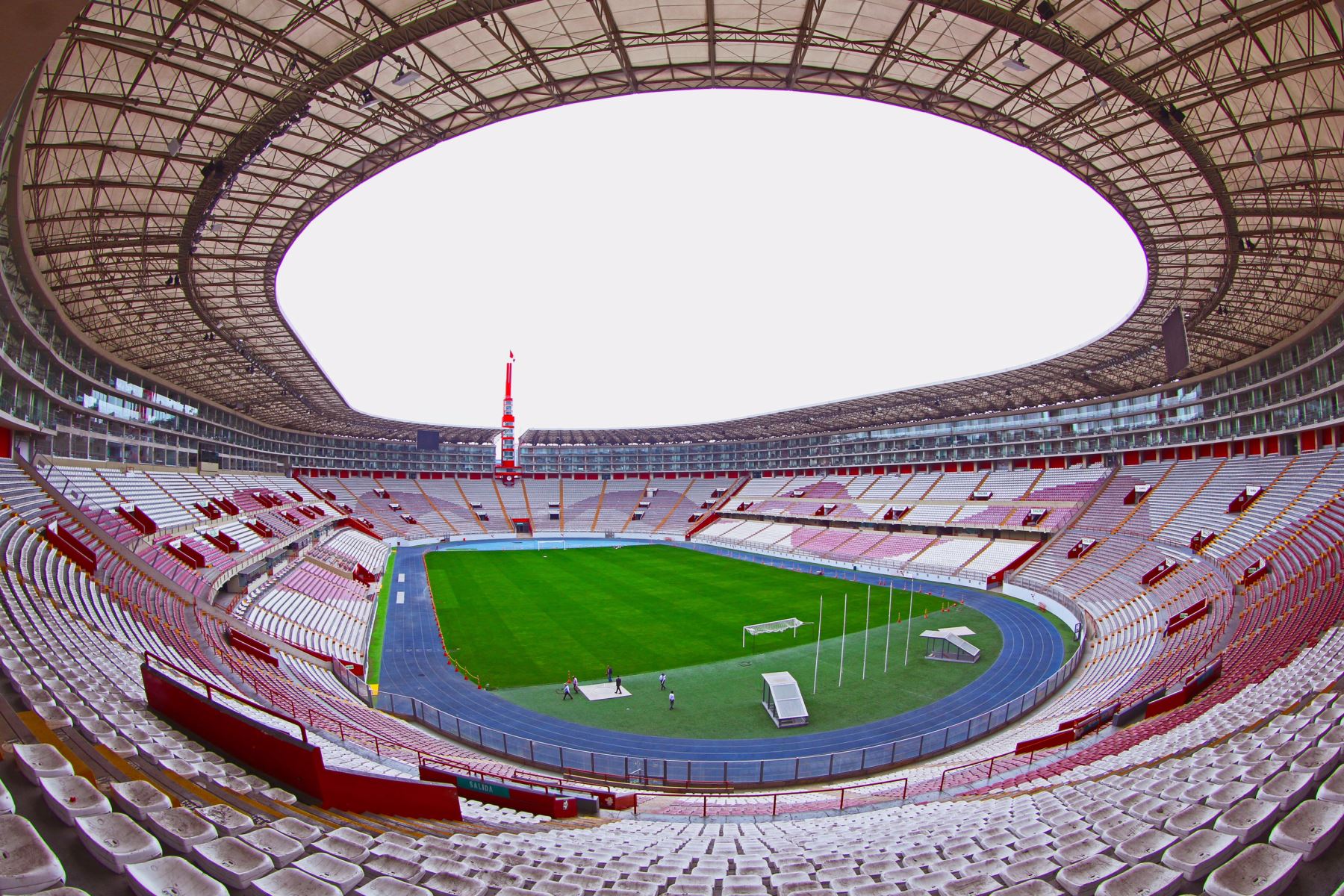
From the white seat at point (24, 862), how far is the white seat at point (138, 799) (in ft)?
3.81

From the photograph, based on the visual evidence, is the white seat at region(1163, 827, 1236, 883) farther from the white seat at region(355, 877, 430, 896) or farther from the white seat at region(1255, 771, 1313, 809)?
the white seat at region(355, 877, 430, 896)

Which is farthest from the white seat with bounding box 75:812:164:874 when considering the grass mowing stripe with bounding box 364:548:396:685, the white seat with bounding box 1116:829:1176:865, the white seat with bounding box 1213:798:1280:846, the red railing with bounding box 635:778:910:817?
the grass mowing stripe with bounding box 364:548:396:685

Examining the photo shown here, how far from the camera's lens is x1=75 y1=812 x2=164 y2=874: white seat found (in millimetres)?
3340

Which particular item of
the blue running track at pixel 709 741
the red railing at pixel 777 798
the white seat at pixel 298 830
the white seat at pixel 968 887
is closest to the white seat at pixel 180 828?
the white seat at pixel 298 830

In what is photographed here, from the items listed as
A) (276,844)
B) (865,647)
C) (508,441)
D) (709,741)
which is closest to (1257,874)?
(276,844)

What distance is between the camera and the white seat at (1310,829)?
358cm

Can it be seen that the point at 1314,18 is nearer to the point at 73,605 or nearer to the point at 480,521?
the point at 73,605

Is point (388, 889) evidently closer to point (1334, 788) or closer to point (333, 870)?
point (333, 870)

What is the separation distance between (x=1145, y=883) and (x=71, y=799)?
261 inches

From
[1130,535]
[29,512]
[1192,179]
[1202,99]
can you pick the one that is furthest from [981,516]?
[29,512]

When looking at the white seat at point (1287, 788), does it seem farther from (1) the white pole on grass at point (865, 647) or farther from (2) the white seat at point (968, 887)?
(1) the white pole on grass at point (865, 647)

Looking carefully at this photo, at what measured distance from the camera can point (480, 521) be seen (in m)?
72.5

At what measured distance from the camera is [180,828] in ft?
13.1

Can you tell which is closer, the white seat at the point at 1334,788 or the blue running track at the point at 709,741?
the white seat at the point at 1334,788
